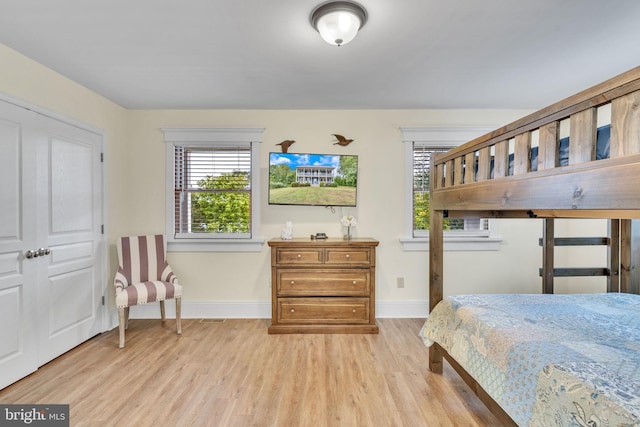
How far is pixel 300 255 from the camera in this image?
3.00 metres

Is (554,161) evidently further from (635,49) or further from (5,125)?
(5,125)

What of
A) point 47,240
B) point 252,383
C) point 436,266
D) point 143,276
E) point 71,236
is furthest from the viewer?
point 143,276

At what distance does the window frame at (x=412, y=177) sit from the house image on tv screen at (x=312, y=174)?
3.14ft

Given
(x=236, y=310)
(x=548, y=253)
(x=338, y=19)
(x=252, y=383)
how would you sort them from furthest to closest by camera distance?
(x=236, y=310)
(x=548, y=253)
(x=252, y=383)
(x=338, y=19)

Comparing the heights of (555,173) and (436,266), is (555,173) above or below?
above

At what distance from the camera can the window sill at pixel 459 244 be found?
3.42m

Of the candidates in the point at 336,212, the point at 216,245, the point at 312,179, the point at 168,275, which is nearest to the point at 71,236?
the point at 168,275

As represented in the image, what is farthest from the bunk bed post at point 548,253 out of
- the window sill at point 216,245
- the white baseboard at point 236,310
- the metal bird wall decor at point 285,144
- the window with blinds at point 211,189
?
the window with blinds at point 211,189

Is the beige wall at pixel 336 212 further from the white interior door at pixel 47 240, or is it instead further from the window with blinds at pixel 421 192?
the white interior door at pixel 47 240

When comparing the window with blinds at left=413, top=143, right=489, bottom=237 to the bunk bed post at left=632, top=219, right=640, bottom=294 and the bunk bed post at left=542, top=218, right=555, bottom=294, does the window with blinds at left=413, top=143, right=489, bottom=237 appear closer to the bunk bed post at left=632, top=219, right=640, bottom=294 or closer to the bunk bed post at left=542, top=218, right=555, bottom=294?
the bunk bed post at left=542, top=218, right=555, bottom=294

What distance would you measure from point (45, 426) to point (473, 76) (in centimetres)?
400

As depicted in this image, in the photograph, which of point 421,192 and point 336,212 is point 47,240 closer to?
point 336,212

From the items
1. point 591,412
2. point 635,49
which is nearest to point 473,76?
point 635,49

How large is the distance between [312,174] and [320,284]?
1209mm
